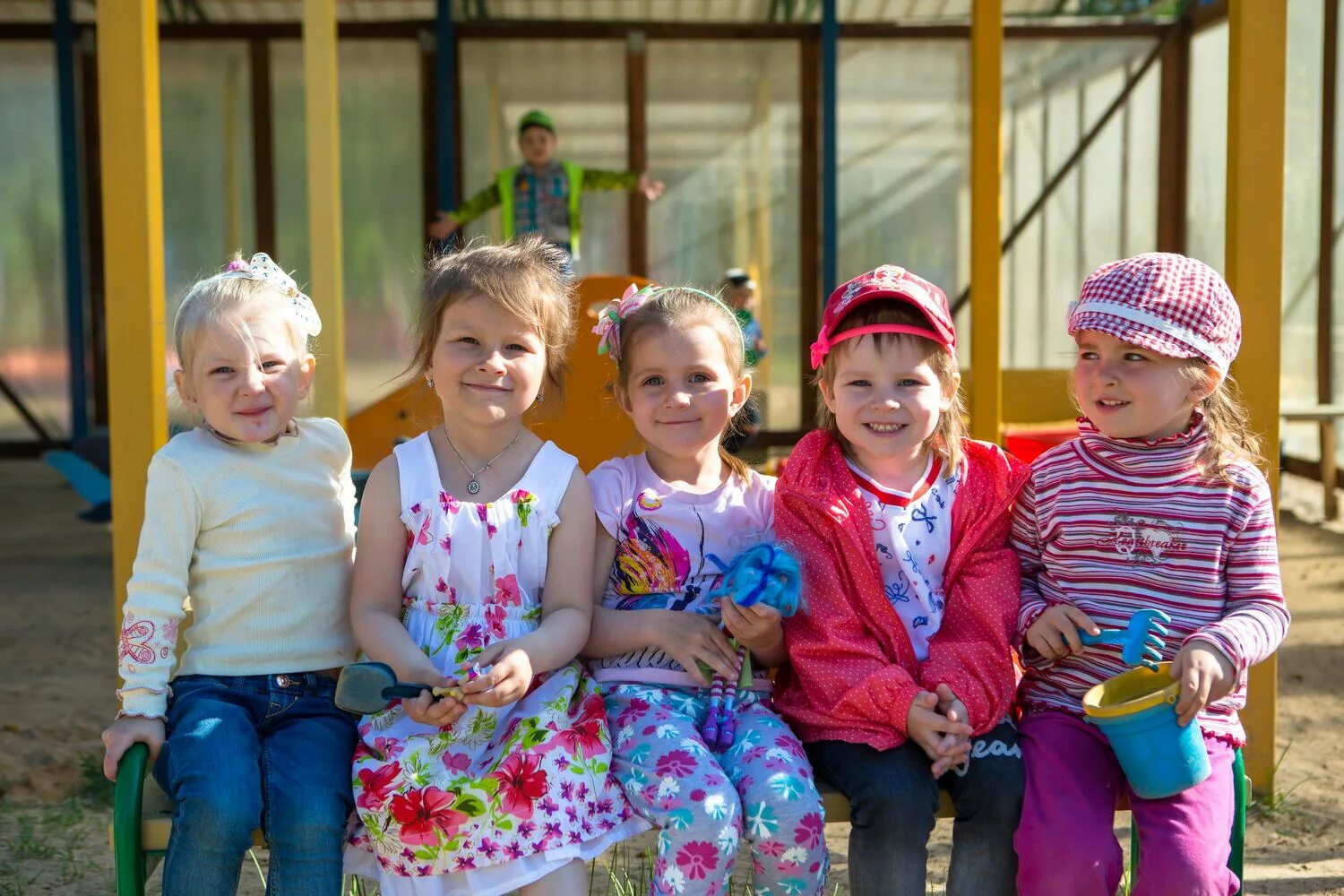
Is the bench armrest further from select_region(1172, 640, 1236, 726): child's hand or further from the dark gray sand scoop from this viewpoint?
select_region(1172, 640, 1236, 726): child's hand

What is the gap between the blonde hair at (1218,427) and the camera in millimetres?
2340

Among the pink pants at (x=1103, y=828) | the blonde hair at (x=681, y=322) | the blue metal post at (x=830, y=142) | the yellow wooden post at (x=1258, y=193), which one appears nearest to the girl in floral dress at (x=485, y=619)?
the blonde hair at (x=681, y=322)

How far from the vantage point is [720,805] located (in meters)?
2.13

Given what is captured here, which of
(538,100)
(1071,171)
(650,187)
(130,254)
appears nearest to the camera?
(130,254)

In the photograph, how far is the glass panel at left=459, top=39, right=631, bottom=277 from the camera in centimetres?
945

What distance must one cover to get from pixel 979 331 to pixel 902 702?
197cm

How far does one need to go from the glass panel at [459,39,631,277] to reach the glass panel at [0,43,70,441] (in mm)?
2990

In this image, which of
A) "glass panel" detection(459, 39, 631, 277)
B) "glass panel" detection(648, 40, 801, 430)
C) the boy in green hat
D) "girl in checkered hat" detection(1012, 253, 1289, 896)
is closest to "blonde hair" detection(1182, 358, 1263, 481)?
"girl in checkered hat" detection(1012, 253, 1289, 896)

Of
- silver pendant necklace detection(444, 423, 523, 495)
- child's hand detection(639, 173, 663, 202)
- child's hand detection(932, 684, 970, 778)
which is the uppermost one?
child's hand detection(639, 173, 663, 202)

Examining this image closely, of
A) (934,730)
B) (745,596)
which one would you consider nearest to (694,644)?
(745,596)

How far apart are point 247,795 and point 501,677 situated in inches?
16.9

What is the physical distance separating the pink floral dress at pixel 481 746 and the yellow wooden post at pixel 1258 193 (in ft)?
5.64

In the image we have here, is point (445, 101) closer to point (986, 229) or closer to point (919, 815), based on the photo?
point (986, 229)

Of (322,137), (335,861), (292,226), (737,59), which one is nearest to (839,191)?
Result: (737,59)
